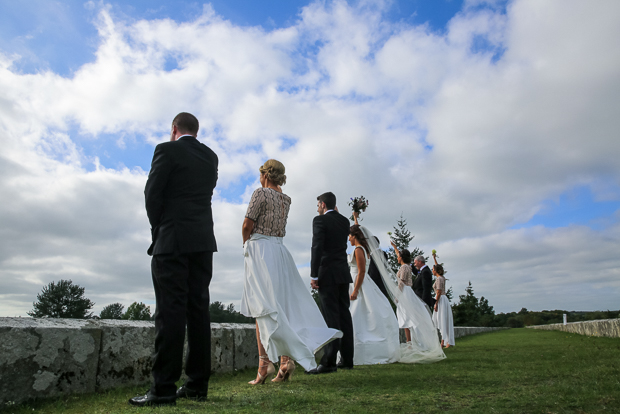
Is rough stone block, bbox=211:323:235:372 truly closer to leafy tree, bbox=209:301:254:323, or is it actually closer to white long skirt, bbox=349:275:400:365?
white long skirt, bbox=349:275:400:365

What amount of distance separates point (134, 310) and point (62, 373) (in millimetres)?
29172

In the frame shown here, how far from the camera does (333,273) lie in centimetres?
590

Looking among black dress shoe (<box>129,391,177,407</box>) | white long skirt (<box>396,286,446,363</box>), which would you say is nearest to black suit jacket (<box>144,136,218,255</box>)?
black dress shoe (<box>129,391,177,407</box>)

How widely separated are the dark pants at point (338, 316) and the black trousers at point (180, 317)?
2.57 m

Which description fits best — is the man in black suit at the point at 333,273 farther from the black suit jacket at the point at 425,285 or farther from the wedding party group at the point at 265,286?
the black suit jacket at the point at 425,285

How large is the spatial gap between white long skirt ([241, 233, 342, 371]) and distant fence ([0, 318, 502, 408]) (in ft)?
3.62

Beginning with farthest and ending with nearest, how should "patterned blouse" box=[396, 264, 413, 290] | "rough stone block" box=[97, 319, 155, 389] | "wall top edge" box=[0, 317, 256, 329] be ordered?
"patterned blouse" box=[396, 264, 413, 290]
"rough stone block" box=[97, 319, 155, 389]
"wall top edge" box=[0, 317, 256, 329]

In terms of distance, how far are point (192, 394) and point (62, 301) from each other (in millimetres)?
45656

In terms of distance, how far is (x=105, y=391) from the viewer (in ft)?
12.3

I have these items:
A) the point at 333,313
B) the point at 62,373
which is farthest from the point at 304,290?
the point at 62,373

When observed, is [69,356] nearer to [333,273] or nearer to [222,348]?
[222,348]

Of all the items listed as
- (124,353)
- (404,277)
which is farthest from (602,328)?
(124,353)

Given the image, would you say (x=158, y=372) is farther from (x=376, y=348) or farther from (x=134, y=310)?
(x=134, y=310)

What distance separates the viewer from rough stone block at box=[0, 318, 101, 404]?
3.15m
